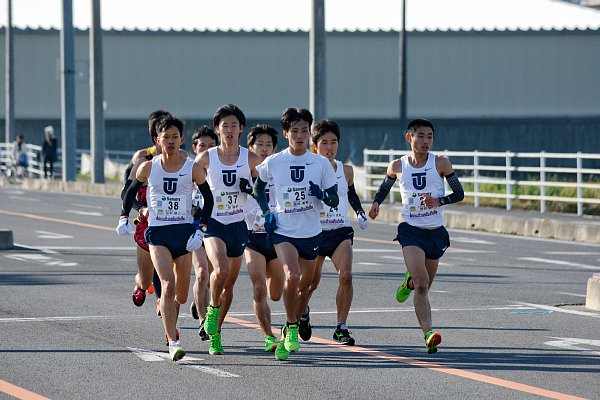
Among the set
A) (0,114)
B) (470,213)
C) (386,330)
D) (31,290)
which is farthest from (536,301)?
(0,114)

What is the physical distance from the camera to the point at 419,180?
39.1ft

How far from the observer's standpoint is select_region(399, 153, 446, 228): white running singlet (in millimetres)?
11852

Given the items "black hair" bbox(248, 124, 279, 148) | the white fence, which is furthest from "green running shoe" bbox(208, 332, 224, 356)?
→ the white fence

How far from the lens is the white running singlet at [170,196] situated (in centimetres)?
1113

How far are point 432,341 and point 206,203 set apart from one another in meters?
2.01

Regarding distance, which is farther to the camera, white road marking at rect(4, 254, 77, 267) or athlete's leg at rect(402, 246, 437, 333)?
white road marking at rect(4, 254, 77, 267)

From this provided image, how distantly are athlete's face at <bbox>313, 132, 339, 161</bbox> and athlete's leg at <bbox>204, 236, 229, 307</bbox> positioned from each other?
4.56 ft

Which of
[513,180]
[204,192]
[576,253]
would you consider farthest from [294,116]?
[513,180]

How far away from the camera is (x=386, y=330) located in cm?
1277

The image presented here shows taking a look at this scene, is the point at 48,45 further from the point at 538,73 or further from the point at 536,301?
the point at 536,301

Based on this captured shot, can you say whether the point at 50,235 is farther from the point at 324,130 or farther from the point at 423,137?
the point at 423,137

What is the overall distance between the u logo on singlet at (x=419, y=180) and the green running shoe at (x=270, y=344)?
5.67 ft

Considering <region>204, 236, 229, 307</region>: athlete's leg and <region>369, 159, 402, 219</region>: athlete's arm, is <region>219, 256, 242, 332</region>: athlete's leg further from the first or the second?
<region>369, 159, 402, 219</region>: athlete's arm

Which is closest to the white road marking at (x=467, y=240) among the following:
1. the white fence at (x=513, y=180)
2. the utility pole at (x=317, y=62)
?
the white fence at (x=513, y=180)
